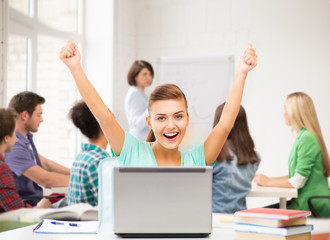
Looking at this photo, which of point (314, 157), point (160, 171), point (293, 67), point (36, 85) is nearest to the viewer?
point (160, 171)

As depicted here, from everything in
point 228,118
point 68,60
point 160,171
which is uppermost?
point 68,60

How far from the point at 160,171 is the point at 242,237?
0.92ft

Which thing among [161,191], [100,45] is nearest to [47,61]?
[100,45]

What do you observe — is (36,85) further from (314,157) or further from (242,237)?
(242,237)

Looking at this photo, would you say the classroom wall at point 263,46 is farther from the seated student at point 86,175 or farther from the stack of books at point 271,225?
the stack of books at point 271,225

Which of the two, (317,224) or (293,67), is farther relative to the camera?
(293,67)

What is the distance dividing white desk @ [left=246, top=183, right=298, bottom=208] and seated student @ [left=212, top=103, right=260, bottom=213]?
55 mm

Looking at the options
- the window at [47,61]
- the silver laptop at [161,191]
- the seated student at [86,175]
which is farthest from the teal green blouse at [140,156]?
the window at [47,61]

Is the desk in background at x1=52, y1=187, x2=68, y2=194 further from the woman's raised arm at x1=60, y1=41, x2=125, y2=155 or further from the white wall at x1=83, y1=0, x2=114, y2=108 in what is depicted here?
the white wall at x1=83, y1=0, x2=114, y2=108

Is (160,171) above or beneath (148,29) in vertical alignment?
beneath

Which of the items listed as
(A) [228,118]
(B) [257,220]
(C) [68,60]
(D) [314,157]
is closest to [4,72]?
(C) [68,60]

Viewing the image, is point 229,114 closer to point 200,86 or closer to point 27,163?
point 27,163

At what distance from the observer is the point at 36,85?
3.97 m

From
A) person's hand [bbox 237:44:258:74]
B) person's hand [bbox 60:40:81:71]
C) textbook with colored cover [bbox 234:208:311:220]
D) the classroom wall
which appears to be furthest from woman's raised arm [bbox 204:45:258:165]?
the classroom wall
